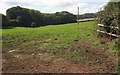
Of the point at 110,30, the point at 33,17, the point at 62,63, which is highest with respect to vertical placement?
the point at 33,17

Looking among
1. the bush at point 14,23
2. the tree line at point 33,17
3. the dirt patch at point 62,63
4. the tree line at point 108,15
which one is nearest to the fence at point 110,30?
the tree line at point 108,15

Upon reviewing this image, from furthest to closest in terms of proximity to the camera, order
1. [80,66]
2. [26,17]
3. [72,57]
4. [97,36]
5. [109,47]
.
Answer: [26,17] → [97,36] → [109,47] → [72,57] → [80,66]

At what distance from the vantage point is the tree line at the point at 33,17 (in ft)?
169

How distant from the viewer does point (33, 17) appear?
54562mm

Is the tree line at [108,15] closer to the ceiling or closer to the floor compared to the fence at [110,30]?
closer to the ceiling

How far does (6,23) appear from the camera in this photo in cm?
4622

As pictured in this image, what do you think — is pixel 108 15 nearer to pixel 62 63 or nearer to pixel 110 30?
pixel 110 30

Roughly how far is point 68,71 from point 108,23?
5.70m

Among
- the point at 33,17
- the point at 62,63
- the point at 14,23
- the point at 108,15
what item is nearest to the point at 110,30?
the point at 108,15

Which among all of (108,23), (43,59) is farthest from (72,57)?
(108,23)

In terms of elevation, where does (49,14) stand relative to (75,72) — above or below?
above

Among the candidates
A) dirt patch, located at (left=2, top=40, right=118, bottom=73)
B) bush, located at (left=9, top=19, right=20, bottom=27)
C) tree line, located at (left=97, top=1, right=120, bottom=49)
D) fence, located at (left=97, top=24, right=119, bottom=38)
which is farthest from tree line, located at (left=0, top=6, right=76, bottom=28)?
dirt patch, located at (left=2, top=40, right=118, bottom=73)

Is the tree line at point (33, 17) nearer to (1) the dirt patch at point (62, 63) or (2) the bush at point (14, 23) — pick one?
(2) the bush at point (14, 23)

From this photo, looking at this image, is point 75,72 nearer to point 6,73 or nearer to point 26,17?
point 6,73
